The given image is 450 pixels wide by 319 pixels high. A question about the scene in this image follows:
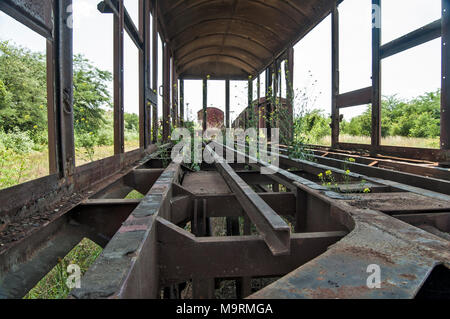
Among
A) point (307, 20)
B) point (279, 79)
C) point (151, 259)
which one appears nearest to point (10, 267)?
point (151, 259)

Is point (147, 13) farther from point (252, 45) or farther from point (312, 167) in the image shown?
point (252, 45)

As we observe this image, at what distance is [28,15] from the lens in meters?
1.58

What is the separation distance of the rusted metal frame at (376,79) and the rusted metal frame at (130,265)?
4.77 m

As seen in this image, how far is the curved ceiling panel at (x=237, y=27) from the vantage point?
23.3 ft

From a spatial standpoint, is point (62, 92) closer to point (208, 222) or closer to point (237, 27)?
point (208, 222)

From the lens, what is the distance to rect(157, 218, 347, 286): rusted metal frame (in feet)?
4.02

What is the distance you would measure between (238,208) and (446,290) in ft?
→ 5.42

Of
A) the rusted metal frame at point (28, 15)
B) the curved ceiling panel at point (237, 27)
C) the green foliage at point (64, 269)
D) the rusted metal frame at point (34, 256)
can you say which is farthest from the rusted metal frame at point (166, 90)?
the rusted metal frame at point (34, 256)

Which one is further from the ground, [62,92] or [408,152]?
[62,92]

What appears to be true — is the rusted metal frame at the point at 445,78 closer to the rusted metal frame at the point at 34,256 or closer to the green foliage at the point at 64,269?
the rusted metal frame at the point at 34,256

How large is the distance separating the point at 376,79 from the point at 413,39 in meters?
0.86

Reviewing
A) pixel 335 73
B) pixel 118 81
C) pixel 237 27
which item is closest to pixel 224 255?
pixel 118 81

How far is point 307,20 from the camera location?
7.34 m

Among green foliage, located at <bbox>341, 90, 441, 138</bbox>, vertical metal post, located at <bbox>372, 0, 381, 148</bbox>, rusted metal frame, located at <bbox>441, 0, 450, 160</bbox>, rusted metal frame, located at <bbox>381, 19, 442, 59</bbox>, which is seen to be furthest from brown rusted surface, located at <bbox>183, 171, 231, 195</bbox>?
green foliage, located at <bbox>341, 90, 441, 138</bbox>
